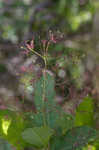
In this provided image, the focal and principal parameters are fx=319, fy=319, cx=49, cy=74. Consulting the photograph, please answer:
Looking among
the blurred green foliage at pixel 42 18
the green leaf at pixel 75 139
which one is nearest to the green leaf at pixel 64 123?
the green leaf at pixel 75 139

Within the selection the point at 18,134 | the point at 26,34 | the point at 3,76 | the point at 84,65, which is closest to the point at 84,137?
the point at 18,134

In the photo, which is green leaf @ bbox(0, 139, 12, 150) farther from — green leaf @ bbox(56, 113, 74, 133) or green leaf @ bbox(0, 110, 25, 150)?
green leaf @ bbox(56, 113, 74, 133)

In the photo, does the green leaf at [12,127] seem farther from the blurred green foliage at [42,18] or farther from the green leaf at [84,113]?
the blurred green foliage at [42,18]

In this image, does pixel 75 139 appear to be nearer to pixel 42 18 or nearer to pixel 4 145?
pixel 4 145

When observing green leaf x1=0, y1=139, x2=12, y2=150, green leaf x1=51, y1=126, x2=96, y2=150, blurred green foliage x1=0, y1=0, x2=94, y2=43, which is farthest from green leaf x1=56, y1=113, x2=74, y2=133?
blurred green foliage x1=0, y1=0, x2=94, y2=43

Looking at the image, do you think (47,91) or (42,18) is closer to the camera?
(47,91)

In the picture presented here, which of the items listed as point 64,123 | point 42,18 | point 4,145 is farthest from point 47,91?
point 42,18
